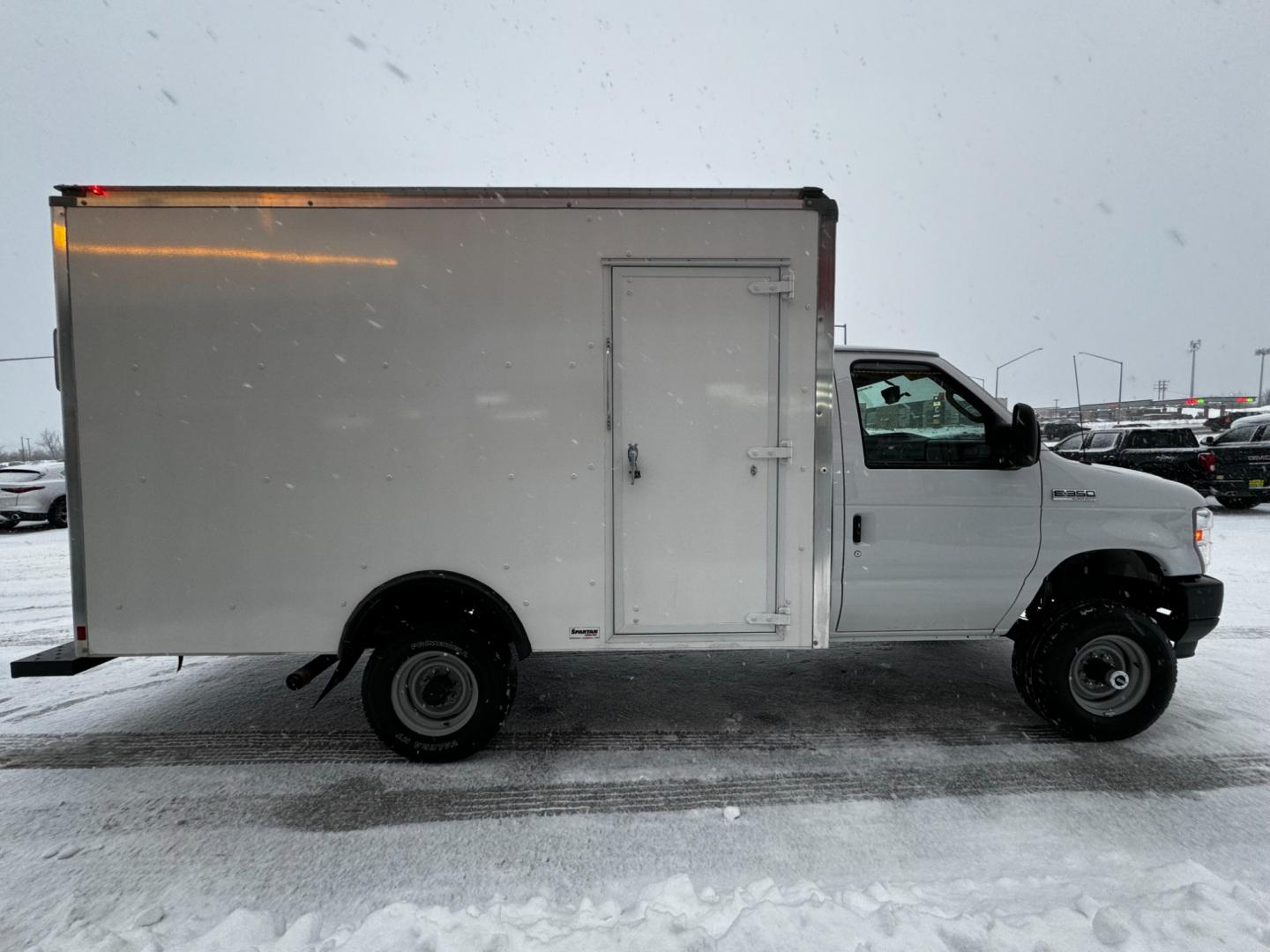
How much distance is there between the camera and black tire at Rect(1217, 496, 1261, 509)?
12.8 meters

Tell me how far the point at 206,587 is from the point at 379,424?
1181 mm

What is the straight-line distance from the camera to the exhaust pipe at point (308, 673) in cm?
343

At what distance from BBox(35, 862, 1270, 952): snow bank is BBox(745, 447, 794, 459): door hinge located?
185 centimetres

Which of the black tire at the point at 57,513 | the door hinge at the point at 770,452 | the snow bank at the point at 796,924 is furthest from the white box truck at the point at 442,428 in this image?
the black tire at the point at 57,513

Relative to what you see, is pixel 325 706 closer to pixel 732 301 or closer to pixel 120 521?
pixel 120 521

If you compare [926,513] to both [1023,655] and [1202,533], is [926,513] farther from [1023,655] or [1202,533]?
[1202,533]

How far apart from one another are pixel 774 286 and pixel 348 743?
338 centimetres

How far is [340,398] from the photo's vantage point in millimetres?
3338

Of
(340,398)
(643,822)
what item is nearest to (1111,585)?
(643,822)

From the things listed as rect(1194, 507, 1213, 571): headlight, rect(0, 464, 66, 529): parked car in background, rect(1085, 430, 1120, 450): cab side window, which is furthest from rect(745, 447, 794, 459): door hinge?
rect(1085, 430, 1120, 450): cab side window

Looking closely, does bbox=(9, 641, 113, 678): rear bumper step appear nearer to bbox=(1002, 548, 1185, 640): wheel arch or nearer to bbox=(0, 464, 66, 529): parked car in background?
bbox=(1002, 548, 1185, 640): wheel arch

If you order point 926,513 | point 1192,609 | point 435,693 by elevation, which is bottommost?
point 435,693

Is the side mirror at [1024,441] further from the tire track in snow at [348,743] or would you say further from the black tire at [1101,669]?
the tire track in snow at [348,743]

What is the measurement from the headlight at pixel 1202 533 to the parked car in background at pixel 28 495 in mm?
15387
